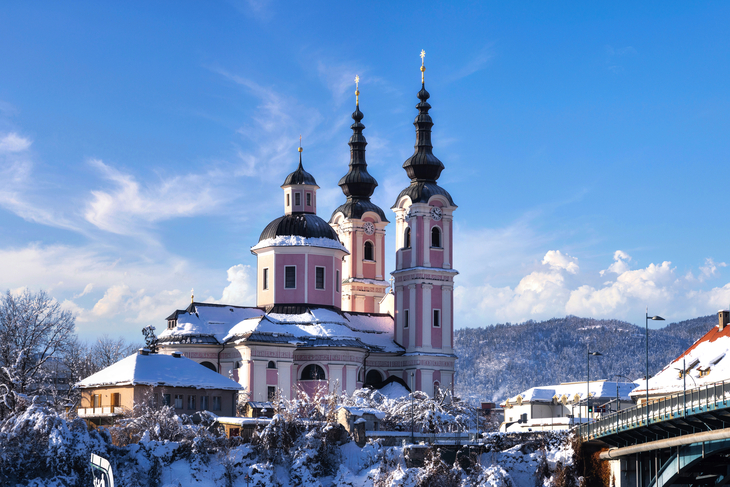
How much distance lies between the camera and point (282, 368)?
78.5 metres

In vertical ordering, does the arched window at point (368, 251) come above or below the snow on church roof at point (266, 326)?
above

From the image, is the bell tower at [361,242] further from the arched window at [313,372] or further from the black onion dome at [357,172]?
Result: the arched window at [313,372]

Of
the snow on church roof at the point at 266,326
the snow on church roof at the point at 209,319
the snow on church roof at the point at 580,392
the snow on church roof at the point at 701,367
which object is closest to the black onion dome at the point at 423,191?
the snow on church roof at the point at 266,326

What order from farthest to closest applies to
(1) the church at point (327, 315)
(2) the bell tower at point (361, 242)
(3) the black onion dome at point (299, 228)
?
(2) the bell tower at point (361, 242), (3) the black onion dome at point (299, 228), (1) the church at point (327, 315)

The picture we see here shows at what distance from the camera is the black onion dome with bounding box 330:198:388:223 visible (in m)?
97.3

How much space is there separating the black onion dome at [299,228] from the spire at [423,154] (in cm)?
922

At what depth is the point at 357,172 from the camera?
328 ft

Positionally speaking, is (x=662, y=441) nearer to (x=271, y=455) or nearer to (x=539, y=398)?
(x=271, y=455)

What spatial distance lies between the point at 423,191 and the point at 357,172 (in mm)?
13639

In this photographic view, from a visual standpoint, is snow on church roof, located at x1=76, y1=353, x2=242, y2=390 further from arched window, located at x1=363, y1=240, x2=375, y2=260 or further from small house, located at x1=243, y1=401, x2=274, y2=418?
arched window, located at x1=363, y1=240, x2=375, y2=260

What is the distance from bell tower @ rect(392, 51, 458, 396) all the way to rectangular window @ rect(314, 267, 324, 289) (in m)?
6.33

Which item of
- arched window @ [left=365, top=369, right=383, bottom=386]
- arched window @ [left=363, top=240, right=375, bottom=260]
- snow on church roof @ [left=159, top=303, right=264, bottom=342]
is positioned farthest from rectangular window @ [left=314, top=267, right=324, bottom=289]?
arched window @ [left=363, top=240, right=375, bottom=260]

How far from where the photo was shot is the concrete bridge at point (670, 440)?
43375 mm

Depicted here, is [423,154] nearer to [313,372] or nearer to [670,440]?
[313,372]
